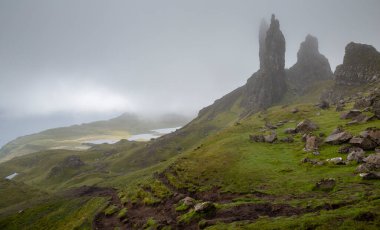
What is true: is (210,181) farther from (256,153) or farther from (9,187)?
(9,187)

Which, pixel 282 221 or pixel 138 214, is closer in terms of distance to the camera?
pixel 282 221

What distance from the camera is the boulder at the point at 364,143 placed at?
52094mm

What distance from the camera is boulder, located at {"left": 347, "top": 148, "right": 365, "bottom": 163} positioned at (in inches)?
1917

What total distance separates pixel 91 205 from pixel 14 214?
4186 cm

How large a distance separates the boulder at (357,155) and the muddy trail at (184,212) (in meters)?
17.5

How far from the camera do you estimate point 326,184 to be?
42.1 meters

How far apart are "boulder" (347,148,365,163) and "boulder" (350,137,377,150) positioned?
2194mm

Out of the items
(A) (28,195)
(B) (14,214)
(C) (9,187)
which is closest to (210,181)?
(B) (14,214)

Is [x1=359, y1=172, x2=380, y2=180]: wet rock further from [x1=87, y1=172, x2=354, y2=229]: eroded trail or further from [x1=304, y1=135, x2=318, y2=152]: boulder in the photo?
[x1=304, y1=135, x2=318, y2=152]: boulder

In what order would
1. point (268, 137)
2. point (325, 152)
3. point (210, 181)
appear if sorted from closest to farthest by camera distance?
point (325, 152), point (210, 181), point (268, 137)

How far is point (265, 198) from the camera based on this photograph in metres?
45.1

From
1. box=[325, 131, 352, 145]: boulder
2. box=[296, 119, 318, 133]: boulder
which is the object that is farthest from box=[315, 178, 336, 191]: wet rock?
box=[296, 119, 318, 133]: boulder

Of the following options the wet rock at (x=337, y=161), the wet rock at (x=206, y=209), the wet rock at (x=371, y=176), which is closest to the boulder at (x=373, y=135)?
the wet rock at (x=337, y=161)

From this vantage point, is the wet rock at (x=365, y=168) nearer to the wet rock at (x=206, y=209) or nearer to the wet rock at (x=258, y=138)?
the wet rock at (x=206, y=209)
